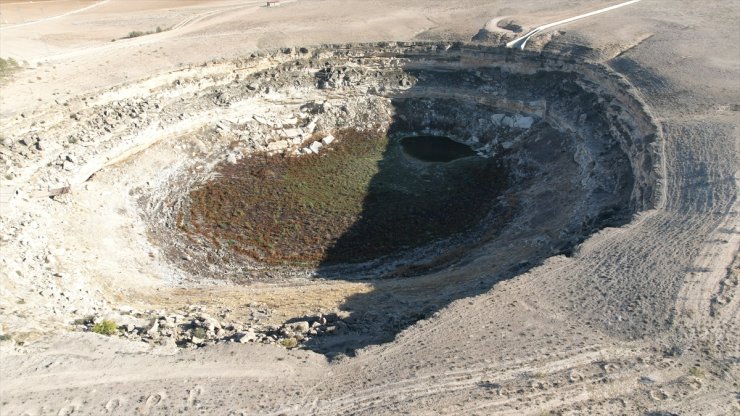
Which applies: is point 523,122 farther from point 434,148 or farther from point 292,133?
point 292,133

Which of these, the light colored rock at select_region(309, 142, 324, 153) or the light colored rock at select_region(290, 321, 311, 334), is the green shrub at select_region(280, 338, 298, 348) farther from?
the light colored rock at select_region(309, 142, 324, 153)

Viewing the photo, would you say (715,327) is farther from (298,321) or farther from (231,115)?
(231,115)

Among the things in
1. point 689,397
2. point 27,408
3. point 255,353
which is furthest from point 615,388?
point 27,408

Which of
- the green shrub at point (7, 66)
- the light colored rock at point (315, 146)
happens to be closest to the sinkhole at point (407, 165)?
the light colored rock at point (315, 146)

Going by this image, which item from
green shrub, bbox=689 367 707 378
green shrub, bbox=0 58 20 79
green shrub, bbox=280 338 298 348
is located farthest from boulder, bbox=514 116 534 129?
green shrub, bbox=0 58 20 79

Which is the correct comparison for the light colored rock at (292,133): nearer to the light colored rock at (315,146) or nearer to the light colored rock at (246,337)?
the light colored rock at (315,146)

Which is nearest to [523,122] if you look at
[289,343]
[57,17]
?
[289,343]
